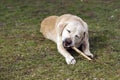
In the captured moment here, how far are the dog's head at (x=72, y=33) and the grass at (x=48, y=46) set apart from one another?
290mm

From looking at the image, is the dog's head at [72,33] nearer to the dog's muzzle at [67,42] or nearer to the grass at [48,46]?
the dog's muzzle at [67,42]

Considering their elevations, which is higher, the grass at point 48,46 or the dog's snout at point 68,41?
the dog's snout at point 68,41

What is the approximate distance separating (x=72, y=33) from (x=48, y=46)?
37.1 inches

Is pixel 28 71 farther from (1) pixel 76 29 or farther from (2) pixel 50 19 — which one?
(2) pixel 50 19

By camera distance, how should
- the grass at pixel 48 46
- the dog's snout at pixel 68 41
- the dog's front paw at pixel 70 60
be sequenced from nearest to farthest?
the grass at pixel 48 46 → the dog's front paw at pixel 70 60 → the dog's snout at pixel 68 41

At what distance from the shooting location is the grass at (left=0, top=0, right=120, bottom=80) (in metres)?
5.14

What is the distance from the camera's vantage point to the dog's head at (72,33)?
562cm

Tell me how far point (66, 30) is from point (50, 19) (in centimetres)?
153

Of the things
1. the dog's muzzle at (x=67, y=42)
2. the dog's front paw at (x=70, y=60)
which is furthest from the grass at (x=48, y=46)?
the dog's muzzle at (x=67, y=42)

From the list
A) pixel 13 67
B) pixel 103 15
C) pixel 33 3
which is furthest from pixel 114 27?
pixel 33 3

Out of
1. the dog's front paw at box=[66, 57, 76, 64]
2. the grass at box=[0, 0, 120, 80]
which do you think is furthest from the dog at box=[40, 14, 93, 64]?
the grass at box=[0, 0, 120, 80]

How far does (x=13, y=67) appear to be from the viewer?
5.40m

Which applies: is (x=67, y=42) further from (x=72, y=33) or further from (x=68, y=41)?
(x=72, y=33)

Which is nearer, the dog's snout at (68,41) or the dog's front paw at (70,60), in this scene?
the dog's front paw at (70,60)
